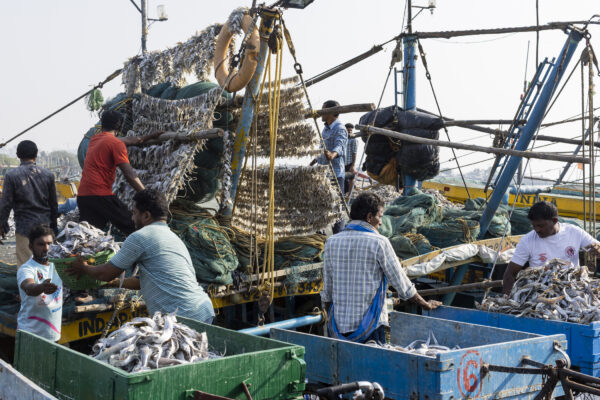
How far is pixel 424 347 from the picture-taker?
165 inches

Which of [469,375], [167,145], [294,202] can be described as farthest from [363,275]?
[294,202]

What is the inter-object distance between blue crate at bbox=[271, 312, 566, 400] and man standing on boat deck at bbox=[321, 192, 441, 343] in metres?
0.37

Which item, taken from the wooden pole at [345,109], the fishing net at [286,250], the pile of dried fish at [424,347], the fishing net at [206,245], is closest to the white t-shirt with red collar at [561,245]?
the pile of dried fish at [424,347]

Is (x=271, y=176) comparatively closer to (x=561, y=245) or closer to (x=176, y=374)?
(x=561, y=245)

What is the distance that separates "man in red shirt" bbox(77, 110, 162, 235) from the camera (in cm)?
595

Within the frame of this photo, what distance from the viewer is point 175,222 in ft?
21.9

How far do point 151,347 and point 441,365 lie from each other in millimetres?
1497

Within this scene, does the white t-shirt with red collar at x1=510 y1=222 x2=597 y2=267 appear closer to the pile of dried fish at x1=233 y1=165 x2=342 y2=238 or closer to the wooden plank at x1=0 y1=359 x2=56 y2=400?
the pile of dried fish at x1=233 y1=165 x2=342 y2=238

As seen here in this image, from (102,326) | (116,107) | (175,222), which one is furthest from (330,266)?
(116,107)

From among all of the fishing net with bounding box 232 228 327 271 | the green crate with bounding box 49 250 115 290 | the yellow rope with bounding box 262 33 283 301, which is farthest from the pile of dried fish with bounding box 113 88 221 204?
the green crate with bounding box 49 250 115 290

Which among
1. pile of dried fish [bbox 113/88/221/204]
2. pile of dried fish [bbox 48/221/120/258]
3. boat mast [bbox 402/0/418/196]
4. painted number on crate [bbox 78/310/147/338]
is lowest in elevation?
painted number on crate [bbox 78/310/147/338]

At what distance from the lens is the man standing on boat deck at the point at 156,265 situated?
4.03m

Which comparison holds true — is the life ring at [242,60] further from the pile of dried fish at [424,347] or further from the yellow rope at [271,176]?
the pile of dried fish at [424,347]

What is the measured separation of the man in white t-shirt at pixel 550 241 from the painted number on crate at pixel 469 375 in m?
2.26
